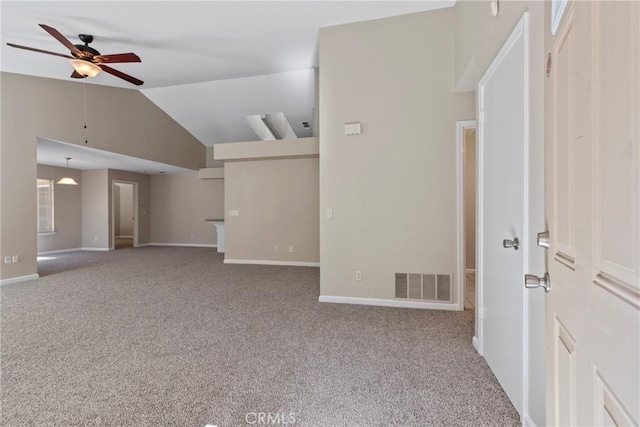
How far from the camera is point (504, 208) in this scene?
1750 millimetres

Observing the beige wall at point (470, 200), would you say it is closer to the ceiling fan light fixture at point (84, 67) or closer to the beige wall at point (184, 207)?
the ceiling fan light fixture at point (84, 67)

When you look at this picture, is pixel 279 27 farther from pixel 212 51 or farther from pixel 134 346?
pixel 134 346

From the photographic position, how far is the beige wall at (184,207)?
922 centimetres

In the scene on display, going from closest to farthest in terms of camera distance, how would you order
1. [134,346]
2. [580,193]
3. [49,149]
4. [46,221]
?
[580,193] < [134,346] < [49,149] < [46,221]

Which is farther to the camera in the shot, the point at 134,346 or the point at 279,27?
the point at 279,27

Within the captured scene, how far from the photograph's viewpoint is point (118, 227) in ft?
39.7

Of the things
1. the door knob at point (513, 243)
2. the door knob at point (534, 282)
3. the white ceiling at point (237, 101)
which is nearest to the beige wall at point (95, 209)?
the white ceiling at point (237, 101)

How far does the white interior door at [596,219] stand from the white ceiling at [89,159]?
6948 mm

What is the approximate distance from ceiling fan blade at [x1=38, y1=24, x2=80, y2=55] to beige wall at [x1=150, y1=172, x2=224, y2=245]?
5976 millimetres

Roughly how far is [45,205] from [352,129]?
29.4 feet

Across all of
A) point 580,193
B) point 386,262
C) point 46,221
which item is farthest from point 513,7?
point 46,221

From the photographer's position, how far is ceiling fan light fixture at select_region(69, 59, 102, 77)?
3.50 metres

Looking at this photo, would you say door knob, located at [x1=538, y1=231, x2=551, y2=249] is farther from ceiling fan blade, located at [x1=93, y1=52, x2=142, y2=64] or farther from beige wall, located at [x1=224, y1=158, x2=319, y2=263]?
beige wall, located at [x1=224, y1=158, x2=319, y2=263]

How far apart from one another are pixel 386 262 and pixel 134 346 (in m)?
2.60
